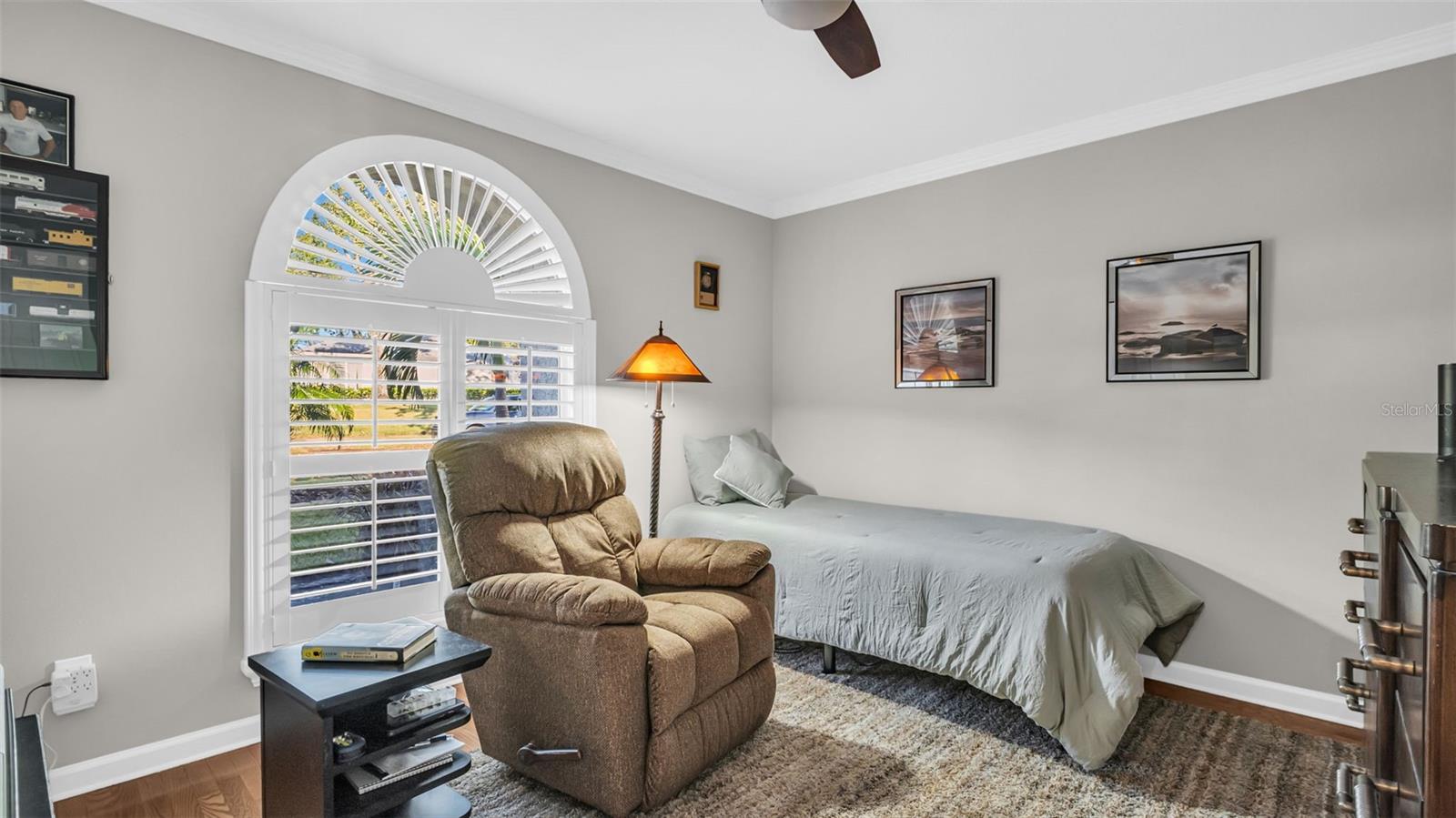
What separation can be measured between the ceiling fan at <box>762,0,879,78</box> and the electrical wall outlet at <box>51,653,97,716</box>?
2.75m

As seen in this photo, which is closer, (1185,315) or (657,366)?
(1185,315)

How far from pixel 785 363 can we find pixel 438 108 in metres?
2.43

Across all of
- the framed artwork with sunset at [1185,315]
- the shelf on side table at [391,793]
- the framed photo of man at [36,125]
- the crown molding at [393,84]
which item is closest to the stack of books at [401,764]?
the shelf on side table at [391,793]

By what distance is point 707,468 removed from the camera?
13.0ft

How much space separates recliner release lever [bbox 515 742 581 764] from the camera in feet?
6.70

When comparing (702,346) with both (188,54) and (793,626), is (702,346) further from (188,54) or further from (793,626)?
(188,54)

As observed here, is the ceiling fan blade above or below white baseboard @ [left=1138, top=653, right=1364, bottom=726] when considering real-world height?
above

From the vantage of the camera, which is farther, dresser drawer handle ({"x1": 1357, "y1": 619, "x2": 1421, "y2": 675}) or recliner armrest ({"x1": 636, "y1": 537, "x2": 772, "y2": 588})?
recliner armrest ({"x1": 636, "y1": 537, "x2": 772, "y2": 588})

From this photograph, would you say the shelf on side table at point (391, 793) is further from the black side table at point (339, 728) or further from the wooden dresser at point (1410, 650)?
the wooden dresser at point (1410, 650)

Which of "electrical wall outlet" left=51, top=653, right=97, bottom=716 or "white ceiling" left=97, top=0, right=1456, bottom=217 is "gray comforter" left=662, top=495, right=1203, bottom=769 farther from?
"electrical wall outlet" left=51, top=653, right=97, bottom=716

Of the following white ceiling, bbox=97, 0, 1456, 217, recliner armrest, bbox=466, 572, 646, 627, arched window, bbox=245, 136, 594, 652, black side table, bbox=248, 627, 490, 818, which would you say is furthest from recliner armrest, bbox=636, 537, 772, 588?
white ceiling, bbox=97, 0, 1456, 217

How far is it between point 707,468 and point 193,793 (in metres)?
2.48

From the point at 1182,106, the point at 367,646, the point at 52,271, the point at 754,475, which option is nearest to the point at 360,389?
the point at 52,271

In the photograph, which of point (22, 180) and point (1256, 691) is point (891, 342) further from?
point (22, 180)
